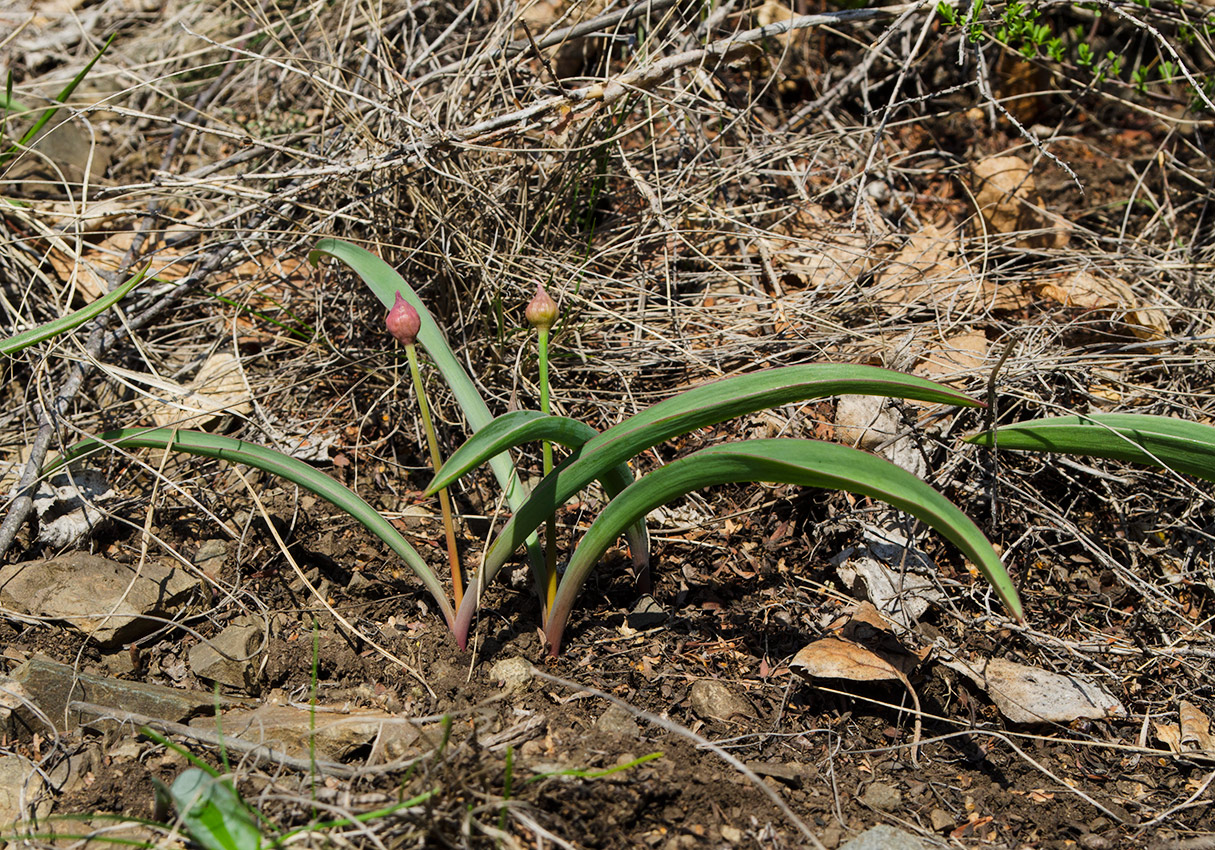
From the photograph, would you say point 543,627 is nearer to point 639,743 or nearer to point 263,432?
point 639,743

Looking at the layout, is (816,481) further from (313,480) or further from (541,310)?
(313,480)

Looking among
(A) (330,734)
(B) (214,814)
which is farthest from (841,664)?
(B) (214,814)

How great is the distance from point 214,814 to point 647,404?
1.24 m

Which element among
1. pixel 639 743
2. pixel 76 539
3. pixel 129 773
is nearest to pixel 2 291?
pixel 76 539

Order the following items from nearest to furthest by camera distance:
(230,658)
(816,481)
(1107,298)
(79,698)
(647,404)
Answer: (816,481), (79,698), (230,658), (647,404), (1107,298)

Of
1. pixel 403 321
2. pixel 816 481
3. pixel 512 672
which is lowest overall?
pixel 512 672

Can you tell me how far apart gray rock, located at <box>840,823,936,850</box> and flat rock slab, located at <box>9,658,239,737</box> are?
1018mm

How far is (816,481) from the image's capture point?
1.18m

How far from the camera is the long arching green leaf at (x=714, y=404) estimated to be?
1206 millimetres

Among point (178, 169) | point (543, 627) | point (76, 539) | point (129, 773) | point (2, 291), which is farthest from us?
point (178, 169)

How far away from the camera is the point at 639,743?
4.42ft

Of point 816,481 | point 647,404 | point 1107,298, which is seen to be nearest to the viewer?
point 816,481

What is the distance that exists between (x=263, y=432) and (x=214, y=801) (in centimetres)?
111

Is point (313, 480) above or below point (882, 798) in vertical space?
above
